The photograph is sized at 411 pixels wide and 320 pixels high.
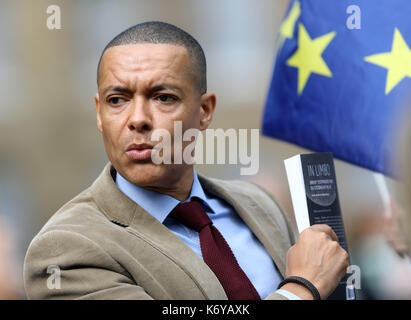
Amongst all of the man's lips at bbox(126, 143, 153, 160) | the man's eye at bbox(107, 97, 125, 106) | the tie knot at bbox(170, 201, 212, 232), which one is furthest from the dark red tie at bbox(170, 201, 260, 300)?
the man's eye at bbox(107, 97, 125, 106)

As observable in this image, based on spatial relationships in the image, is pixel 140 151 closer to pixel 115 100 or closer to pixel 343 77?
pixel 115 100

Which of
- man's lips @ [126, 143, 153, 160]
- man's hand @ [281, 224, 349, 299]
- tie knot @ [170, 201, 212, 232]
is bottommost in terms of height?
man's hand @ [281, 224, 349, 299]

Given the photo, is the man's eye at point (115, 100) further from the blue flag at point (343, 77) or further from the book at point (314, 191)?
the blue flag at point (343, 77)

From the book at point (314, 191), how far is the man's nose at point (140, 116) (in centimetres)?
58

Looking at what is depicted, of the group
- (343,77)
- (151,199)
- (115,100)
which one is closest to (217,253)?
(151,199)

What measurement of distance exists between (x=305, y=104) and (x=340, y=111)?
26cm

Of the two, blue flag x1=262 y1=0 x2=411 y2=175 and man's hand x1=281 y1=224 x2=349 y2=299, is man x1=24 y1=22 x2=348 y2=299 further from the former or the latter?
blue flag x1=262 y1=0 x2=411 y2=175

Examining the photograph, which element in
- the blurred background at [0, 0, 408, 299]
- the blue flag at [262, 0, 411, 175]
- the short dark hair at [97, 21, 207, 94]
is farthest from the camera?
the blurred background at [0, 0, 408, 299]

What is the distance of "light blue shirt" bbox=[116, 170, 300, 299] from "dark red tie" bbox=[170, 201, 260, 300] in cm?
3

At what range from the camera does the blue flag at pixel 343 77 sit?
12.7 feet

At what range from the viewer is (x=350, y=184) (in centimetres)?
734

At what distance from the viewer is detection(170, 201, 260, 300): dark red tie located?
8.41 ft

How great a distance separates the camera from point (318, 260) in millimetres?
2479
